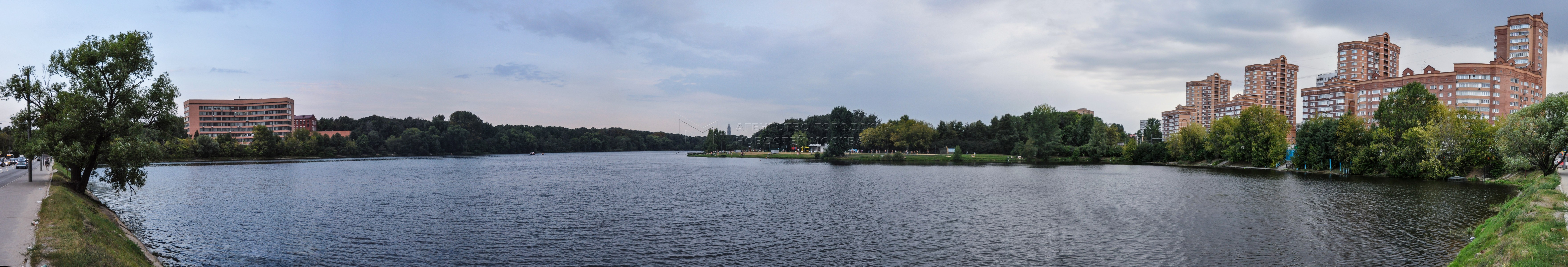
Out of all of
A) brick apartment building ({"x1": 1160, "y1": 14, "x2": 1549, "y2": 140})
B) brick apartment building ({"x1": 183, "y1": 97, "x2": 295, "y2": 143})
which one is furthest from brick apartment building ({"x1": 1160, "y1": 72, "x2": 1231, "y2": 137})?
brick apartment building ({"x1": 183, "y1": 97, "x2": 295, "y2": 143})

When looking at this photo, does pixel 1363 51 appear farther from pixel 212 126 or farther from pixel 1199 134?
pixel 212 126

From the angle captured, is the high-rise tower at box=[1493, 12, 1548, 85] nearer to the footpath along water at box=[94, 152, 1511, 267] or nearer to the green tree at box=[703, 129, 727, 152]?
the footpath along water at box=[94, 152, 1511, 267]

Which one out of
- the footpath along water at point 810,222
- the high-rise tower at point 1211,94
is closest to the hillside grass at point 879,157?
the footpath along water at point 810,222

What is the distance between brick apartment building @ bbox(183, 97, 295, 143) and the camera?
461 feet

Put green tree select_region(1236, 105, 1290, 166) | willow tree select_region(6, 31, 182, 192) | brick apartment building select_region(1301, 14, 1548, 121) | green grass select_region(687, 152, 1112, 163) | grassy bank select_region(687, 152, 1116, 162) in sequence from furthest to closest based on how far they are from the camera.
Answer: grassy bank select_region(687, 152, 1116, 162)
green grass select_region(687, 152, 1112, 163)
brick apartment building select_region(1301, 14, 1548, 121)
green tree select_region(1236, 105, 1290, 166)
willow tree select_region(6, 31, 182, 192)

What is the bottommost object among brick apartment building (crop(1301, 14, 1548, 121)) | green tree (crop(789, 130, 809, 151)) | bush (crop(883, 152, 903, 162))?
bush (crop(883, 152, 903, 162))

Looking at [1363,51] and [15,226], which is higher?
[1363,51]

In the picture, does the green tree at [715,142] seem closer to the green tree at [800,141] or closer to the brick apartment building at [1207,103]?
the green tree at [800,141]

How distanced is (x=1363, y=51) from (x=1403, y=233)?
13902 cm

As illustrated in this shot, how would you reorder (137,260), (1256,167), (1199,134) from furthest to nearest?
(1199,134) < (1256,167) < (137,260)

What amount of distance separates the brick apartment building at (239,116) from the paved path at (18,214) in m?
127

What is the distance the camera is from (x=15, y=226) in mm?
15234

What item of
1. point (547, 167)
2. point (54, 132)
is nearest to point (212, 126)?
point (547, 167)

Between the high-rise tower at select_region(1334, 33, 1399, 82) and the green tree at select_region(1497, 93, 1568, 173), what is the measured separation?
367 feet
